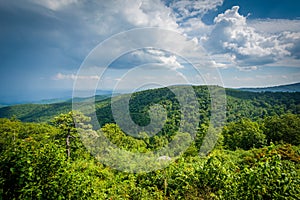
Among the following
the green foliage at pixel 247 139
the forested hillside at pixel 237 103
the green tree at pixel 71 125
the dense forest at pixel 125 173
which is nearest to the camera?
the dense forest at pixel 125 173

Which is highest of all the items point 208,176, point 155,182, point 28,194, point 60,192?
point 28,194

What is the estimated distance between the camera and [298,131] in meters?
33.2

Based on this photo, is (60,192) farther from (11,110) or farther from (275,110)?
(11,110)

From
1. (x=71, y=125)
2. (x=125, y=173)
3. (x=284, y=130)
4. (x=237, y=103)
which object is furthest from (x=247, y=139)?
(x=237, y=103)

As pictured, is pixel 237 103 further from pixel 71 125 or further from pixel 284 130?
pixel 71 125

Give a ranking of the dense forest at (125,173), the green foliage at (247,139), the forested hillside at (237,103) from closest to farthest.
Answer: the dense forest at (125,173), the green foliage at (247,139), the forested hillside at (237,103)

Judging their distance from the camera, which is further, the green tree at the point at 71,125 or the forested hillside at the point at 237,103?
the forested hillside at the point at 237,103

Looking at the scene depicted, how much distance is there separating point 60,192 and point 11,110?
526 feet

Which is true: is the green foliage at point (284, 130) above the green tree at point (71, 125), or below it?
below

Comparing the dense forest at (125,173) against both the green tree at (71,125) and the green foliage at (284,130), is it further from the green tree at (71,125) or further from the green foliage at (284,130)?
the green foliage at (284,130)

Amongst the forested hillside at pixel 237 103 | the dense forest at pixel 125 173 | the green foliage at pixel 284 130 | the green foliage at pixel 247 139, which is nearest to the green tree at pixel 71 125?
the dense forest at pixel 125 173

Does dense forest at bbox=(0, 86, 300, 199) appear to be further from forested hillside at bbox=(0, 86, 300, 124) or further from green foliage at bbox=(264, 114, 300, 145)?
forested hillside at bbox=(0, 86, 300, 124)

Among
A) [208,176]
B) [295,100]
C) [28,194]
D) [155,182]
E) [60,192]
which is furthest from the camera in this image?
[295,100]

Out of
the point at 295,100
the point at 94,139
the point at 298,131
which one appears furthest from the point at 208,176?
the point at 295,100
